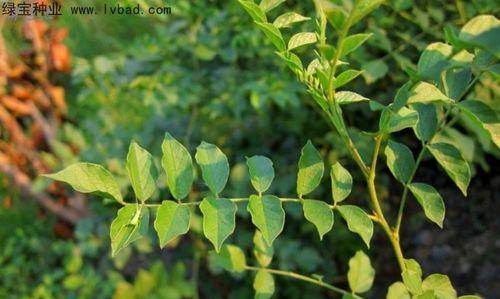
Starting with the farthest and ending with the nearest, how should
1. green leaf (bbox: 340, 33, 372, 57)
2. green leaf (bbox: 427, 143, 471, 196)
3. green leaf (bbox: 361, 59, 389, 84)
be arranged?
green leaf (bbox: 361, 59, 389, 84) < green leaf (bbox: 427, 143, 471, 196) < green leaf (bbox: 340, 33, 372, 57)

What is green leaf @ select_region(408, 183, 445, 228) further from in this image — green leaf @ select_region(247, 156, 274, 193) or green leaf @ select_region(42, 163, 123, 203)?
green leaf @ select_region(42, 163, 123, 203)

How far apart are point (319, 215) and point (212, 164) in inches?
5.2

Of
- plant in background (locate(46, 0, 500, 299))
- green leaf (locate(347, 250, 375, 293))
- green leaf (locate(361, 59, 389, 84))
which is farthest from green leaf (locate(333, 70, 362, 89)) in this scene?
green leaf (locate(361, 59, 389, 84))

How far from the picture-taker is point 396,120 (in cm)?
68

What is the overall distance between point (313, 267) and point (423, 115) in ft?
3.05

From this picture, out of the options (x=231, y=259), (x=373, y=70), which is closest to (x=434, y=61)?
Answer: (x=231, y=259)

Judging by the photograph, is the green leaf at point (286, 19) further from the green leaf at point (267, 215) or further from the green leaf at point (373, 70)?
the green leaf at point (373, 70)

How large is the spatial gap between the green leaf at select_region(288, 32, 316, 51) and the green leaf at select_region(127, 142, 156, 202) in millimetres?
203

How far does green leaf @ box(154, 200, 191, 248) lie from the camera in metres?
0.68

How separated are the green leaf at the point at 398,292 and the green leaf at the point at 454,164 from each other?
0.16 metres

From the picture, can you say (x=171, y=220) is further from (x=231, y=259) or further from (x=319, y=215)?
(x=231, y=259)

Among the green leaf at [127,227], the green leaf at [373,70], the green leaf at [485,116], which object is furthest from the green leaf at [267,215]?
the green leaf at [373,70]

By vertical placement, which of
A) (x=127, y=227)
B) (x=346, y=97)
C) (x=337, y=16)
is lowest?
(x=127, y=227)

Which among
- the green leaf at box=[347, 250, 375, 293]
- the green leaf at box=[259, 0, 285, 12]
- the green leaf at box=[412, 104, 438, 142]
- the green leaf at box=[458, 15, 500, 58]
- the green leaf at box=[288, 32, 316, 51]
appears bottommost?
the green leaf at box=[347, 250, 375, 293]
